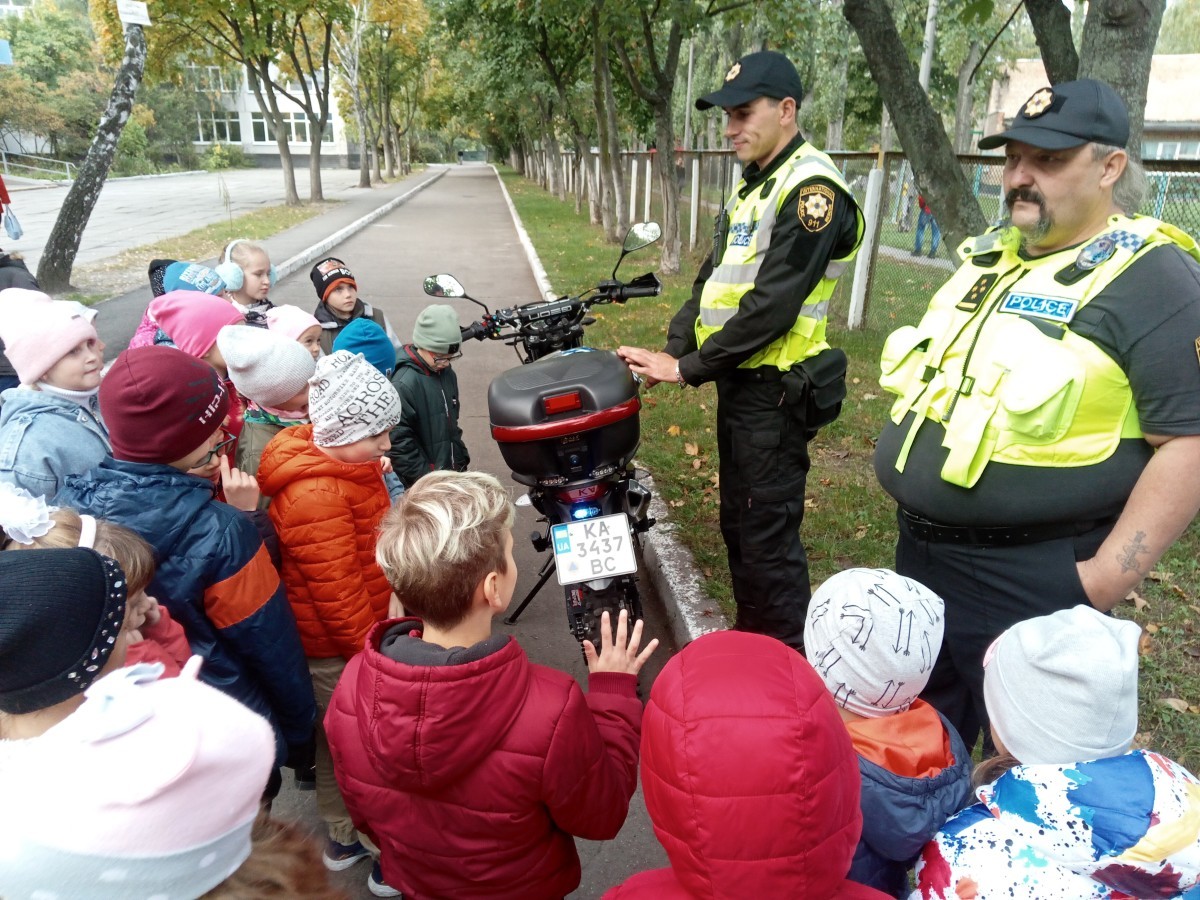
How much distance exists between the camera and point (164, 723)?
3.14 ft

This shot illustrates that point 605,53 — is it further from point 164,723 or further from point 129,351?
point 164,723

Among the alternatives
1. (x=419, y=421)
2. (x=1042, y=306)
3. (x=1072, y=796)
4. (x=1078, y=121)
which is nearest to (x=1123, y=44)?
(x=1078, y=121)

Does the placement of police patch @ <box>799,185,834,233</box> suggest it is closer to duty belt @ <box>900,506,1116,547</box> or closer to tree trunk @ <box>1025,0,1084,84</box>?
duty belt @ <box>900,506,1116,547</box>

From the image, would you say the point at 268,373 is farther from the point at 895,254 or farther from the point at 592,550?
the point at 895,254

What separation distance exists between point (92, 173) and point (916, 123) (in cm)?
1072

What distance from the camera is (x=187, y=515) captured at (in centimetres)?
198

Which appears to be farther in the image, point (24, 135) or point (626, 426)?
point (24, 135)

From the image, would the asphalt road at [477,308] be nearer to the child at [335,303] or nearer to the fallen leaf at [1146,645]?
the child at [335,303]

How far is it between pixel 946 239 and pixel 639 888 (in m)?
3.90

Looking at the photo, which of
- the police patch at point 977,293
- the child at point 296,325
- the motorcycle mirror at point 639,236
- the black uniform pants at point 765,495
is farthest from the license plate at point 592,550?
the child at point 296,325

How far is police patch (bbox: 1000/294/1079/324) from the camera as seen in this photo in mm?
1824

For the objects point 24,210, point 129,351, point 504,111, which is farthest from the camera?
point 504,111

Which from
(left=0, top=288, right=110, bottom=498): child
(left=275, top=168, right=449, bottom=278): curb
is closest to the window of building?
(left=275, top=168, right=449, bottom=278): curb

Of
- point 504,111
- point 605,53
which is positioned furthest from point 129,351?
point 504,111
